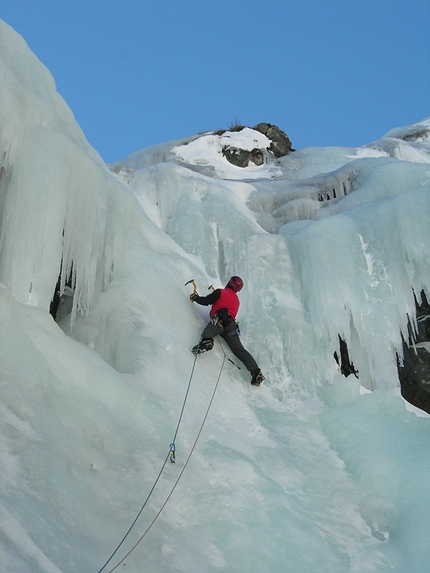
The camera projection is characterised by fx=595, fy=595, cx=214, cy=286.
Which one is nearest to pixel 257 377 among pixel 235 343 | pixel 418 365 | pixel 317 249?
pixel 235 343

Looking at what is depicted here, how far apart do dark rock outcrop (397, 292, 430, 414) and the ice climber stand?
2046 millimetres

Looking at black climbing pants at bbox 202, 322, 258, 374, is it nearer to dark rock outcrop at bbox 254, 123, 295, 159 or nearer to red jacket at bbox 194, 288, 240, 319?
red jacket at bbox 194, 288, 240, 319

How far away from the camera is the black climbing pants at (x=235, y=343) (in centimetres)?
605

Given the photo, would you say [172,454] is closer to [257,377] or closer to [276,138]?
[257,377]

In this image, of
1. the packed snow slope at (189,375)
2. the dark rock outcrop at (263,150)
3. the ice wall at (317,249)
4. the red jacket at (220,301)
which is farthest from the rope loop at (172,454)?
the dark rock outcrop at (263,150)

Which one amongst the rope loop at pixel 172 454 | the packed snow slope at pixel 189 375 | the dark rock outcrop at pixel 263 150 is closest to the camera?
the packed snow slope at pixel 189 375

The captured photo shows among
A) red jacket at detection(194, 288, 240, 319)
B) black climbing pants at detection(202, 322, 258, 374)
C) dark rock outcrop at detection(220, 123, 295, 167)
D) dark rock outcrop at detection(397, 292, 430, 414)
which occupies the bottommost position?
dark rock outcrop at detection(397, 292, 430, 414)

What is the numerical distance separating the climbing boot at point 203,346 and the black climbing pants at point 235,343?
199 mm

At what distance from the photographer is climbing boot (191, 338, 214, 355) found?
5.77 metres

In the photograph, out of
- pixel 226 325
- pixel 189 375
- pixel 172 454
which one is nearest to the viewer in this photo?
pixel 172 454

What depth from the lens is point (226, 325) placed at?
6.11 metres

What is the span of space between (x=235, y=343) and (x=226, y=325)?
213mm

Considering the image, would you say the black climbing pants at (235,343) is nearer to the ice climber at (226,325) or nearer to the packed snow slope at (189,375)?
the ice climber at (226,325)

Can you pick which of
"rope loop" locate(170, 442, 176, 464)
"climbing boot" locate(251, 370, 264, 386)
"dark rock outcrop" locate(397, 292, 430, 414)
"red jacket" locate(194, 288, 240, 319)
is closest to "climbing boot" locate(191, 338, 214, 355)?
"red jacket" locate(194, 288, 240, 319)
